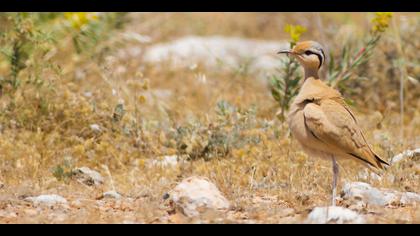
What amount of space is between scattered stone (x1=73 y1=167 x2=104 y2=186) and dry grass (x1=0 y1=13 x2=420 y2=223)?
0.26 feet

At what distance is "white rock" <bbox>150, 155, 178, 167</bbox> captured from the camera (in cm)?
592

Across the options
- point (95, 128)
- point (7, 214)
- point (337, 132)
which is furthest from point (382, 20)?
point (7, 214)

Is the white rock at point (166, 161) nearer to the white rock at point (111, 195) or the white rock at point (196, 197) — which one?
the white rock at point (111, 195)

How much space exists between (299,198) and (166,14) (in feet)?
25.8

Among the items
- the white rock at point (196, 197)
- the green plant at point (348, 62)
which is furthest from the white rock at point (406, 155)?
the white rock at point (196, 197)

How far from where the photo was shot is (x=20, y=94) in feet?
21.4

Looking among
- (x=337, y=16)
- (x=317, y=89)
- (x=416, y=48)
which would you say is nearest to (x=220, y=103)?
(x=317, y=89)

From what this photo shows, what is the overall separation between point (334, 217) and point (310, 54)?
5.11ft

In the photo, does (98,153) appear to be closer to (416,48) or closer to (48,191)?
(48,191)

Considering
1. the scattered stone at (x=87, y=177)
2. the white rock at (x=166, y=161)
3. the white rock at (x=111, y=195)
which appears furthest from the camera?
the white rock at (x=166, y=161)

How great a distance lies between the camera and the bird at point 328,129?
15.6 feet

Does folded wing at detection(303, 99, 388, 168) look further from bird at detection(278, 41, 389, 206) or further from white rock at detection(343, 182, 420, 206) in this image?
white rock at detection(343, 182, 420, 206)

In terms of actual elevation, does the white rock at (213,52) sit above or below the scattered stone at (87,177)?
above

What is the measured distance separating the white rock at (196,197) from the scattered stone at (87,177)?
3.47ft
